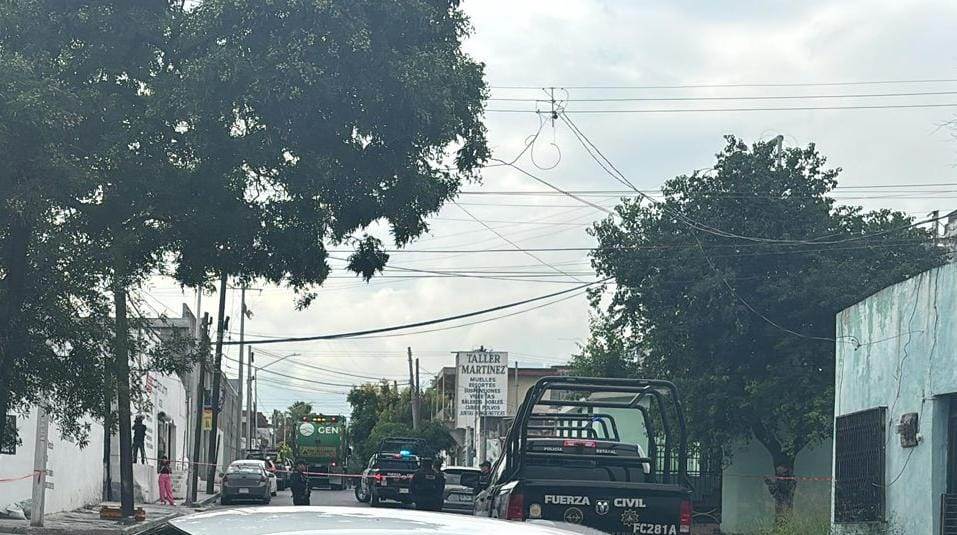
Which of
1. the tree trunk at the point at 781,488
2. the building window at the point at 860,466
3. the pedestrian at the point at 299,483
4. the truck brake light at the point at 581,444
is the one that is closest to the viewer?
the truck brake light at the point at 581,444

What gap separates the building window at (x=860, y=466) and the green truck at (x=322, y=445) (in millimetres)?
38489

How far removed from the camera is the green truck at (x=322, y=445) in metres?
55.8

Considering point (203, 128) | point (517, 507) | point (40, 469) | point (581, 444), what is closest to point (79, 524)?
point (40, 469)

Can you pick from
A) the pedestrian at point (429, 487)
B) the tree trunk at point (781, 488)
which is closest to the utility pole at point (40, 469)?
the pedestrian at point (429, 487)

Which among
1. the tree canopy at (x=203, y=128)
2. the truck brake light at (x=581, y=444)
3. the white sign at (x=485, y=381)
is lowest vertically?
the truck brake light at (x=581, y=444)

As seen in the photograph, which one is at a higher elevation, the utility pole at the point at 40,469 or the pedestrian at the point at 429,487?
the utility pole at the point at 40,469

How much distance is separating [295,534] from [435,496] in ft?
97.3

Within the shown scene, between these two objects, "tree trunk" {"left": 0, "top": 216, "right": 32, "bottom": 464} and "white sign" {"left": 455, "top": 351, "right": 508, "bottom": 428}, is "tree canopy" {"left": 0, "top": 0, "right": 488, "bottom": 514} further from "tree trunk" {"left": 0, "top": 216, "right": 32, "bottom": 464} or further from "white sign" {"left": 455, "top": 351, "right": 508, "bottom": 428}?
"white sign" {"left": 455, "top": 351, "right": 508, "bottom": 428}

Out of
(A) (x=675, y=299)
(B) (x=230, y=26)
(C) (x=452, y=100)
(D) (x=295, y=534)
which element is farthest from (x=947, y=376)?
(A) (x=675, y=299)

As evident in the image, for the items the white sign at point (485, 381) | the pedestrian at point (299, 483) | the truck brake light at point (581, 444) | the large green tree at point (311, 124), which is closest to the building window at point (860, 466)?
the truck brake light at point (581, 444)

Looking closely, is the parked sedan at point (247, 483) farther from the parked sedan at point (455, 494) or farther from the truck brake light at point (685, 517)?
the truck brake light at point (685, 517)

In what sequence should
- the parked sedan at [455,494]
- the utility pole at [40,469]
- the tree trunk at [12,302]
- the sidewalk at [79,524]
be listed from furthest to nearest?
the parked sedan at [455,494] < the utility pole at [40,469] < the sidewalk at [79,524] < the tree trunk at [12,302]

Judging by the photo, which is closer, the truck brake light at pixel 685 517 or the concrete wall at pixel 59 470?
the truck brake light at pixel 685 517

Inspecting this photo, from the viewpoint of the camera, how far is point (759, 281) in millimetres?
Result: 29594
